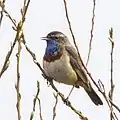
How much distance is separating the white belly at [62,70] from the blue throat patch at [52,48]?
0.59 ft

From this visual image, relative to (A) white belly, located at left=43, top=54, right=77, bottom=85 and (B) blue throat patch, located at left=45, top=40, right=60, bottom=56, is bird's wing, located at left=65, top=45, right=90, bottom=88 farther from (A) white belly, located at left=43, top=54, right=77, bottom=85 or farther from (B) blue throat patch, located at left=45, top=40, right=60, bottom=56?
(B) blue throat patch, located at left=45, top=40, right=60, bottom=56

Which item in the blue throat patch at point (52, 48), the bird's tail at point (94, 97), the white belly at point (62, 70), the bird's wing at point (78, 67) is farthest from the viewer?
the bird's tail at point (94, 97)

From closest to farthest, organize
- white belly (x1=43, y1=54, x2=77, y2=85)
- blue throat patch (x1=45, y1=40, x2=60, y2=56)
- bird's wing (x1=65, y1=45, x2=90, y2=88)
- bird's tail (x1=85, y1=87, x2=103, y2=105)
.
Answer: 1. white belly (x1=43, y1=54, x2=77, y2=85)
2. bird's wing (x1=65, y1=45, x2=90, y2=88)
3. blue throat patch (x1=45, y1=40, x2=60, y2=56)
4. bird's tail (x1=85, y1=87, x2=103, y2=105)

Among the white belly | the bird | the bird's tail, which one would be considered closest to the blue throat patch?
the bird

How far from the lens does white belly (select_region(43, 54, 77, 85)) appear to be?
7258mm

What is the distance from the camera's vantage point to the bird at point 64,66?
7289 mm

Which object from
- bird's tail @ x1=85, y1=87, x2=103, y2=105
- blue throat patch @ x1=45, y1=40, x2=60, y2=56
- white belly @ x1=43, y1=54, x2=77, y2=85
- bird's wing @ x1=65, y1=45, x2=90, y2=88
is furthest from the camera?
bird's tail @ x1=85, y1=87, x2=103, y2=105

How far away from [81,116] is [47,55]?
11.4 feet

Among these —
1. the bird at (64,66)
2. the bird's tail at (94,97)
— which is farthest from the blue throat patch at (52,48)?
the bird's tail at (94,97)

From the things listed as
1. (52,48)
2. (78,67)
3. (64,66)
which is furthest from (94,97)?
(52,48)

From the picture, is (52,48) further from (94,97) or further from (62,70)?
(94,97)

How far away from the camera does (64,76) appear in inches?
293

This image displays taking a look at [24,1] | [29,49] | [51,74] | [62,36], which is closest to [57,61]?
[51,74]

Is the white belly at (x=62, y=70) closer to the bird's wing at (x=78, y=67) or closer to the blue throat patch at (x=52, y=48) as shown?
the bird's wing at (x=78, y=67)
